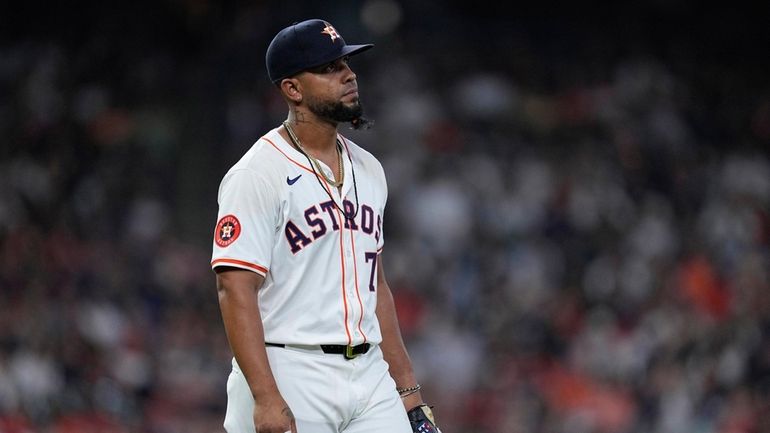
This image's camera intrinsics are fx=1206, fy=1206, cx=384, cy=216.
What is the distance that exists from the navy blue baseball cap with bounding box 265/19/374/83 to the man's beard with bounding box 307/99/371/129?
121 mm

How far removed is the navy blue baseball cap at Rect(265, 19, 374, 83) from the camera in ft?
11.9

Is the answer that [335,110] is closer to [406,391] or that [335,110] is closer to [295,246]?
[295,246]

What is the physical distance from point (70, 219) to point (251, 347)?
7.67 meters

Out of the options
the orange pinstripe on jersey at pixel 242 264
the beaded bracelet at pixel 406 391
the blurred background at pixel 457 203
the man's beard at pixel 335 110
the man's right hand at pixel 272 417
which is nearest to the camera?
the man's right hand at pixel 272 417

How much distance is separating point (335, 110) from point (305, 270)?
51 centimetres

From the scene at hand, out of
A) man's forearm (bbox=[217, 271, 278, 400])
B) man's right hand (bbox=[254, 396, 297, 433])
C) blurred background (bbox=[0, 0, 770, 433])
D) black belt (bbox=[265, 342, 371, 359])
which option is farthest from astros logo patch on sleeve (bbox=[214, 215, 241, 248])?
blurred background (bbox=[0, 0, 770, 433])

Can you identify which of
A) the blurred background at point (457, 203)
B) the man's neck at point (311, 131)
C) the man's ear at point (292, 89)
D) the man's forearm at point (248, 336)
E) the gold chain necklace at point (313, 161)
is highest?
the blurred background at point (457, 203)

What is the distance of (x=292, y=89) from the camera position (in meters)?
3.70

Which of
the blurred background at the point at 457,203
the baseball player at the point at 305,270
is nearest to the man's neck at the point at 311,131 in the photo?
the baseball player at the point at 305,270

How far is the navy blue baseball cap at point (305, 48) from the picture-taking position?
3.62m

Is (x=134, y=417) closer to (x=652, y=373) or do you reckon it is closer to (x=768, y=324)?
(x=652, y=373)

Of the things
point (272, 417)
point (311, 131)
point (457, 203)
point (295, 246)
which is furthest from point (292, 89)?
point (457, 203)

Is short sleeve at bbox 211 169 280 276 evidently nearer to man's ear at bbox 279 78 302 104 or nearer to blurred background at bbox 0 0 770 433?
man's ear at bbox 279 78 302 104

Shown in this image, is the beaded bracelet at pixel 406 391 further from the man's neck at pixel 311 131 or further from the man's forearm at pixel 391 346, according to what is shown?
the man's neck at pixel 311 131
